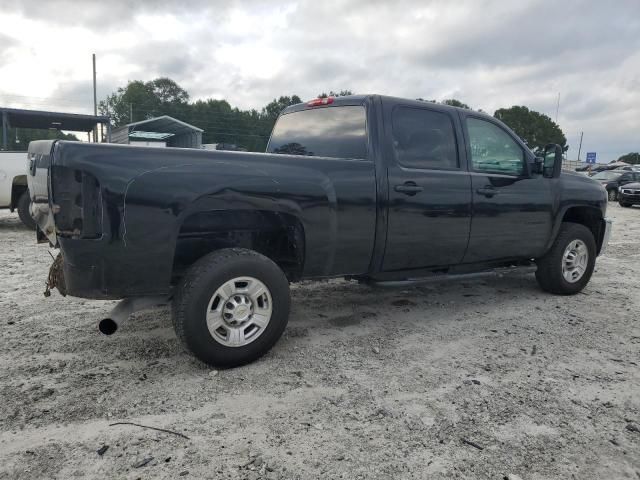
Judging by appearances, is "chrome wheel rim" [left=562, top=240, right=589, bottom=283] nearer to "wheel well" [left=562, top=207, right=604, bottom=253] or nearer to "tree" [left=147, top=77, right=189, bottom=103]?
"wheel well" [left=562, top=207, right=604, bottom=253]

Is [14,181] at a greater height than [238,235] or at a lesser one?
greater

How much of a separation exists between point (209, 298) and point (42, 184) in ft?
3.93

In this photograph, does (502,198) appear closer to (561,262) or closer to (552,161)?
(552,161)

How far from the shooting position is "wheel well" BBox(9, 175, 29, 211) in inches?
354

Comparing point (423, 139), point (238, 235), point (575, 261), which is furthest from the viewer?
point (575, 261)

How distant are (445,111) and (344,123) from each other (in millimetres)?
1017

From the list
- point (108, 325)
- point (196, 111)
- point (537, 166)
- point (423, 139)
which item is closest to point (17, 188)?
point (108, 325)

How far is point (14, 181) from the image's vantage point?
9.00 meters

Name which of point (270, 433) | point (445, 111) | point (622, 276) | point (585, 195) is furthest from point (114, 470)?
point (622, 276)

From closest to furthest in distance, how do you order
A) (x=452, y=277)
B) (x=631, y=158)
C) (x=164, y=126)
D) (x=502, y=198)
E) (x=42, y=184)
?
(x=42, y=184) < (x=452, y=277) < (x=502, y=198) < (x=164, y=126) < (x=631, y=158)

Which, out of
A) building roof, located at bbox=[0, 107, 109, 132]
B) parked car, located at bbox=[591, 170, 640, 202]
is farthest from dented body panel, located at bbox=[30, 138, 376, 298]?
parked car, located at bbox=[591, 170, 640, 202]

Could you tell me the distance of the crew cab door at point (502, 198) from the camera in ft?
14.1

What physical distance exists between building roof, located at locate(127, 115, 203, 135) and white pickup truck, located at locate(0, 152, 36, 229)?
2348cm

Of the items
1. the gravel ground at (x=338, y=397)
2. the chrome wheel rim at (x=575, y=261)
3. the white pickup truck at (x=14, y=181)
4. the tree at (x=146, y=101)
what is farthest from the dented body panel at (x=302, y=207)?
the tree at (x=146, y=101)
